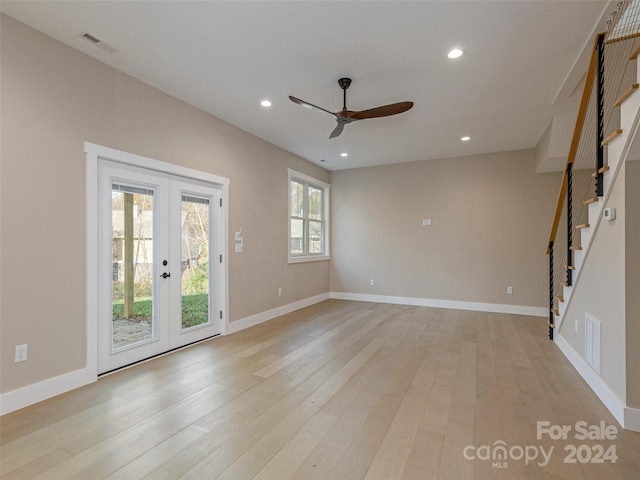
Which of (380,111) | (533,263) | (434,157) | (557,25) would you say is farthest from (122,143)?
(533,263)

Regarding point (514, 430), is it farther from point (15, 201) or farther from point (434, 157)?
point (434, 157)

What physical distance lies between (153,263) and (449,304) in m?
5.32


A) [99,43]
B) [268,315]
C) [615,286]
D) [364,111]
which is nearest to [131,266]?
[99,43]

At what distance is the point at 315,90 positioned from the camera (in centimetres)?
351

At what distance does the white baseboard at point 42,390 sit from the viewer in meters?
2.38

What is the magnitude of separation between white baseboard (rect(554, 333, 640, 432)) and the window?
14.0ft

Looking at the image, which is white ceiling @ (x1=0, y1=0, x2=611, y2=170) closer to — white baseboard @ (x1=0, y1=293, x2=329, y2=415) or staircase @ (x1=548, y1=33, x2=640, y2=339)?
staircase @ (x1=548, y1=33, x2=640, y2=339)

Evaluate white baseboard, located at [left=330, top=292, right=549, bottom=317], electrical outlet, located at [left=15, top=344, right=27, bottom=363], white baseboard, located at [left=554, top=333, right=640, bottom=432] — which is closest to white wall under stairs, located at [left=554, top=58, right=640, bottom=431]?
white baseboard, located at [left=554, top=333, right=640, bottom=432]

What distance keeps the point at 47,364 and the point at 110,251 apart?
107 centimetres

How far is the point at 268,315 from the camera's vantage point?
528 centimetres

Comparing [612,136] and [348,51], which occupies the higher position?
[348,51]

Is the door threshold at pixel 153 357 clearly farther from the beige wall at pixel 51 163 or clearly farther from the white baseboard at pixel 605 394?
the white baseboard at pixel 605 394

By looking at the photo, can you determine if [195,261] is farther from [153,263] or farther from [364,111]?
[364,111]

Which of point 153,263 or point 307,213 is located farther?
point 307,213
